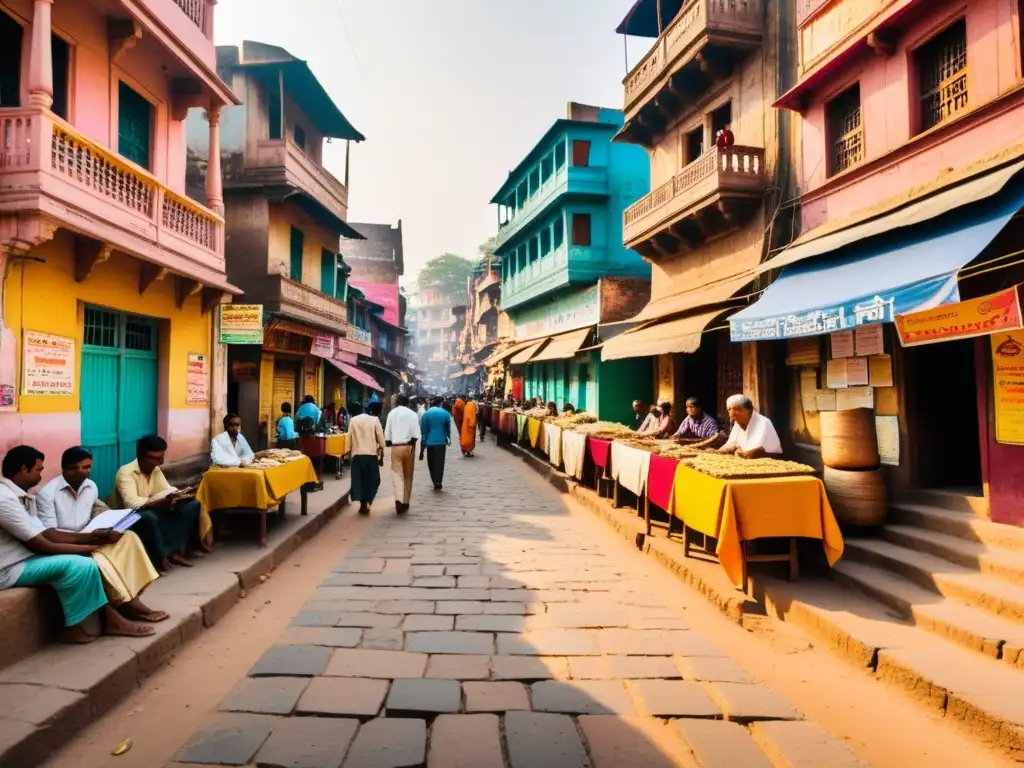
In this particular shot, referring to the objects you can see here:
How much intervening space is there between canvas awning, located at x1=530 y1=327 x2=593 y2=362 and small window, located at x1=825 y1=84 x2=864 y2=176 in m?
9.70

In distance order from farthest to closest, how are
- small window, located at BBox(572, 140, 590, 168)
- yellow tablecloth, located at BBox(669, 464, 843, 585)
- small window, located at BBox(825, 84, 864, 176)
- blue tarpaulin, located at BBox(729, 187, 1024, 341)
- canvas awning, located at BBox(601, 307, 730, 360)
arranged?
small window, located at BBox(572, 140, 590, 168), canvas awning, located at BBox(601, 307, 730, 360), small window, located at BBox(825, 84, 864, 176), blue tarpaulin, located at BBox(729, 187, 1024, 341), yellow tablecloth, located at BBox(669, 464, 843, 585)

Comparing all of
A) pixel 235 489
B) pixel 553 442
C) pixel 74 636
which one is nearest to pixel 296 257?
pixel 553 442

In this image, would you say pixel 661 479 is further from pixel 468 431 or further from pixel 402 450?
pixel 468 431

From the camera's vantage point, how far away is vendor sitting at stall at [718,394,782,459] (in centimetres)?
659

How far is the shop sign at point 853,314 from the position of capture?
5.35 m

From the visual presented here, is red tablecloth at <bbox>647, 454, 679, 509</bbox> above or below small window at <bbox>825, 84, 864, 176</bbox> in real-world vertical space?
below

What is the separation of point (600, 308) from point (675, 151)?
237 inches

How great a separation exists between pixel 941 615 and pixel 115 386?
33.4ft

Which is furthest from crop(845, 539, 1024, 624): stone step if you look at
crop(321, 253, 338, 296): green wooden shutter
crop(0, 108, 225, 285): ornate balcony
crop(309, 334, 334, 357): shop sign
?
crop(321, 253, 338, 296): green wooden shutter

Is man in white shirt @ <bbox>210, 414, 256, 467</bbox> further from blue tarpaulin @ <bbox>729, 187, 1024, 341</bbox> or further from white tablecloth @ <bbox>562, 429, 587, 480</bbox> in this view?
blue tarpaulin @ <bbox>729, 187, 1024, 341</bbox>

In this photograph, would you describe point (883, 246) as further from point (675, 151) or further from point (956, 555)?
point (675, 151)

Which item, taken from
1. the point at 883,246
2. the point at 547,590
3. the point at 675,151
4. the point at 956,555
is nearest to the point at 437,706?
the point at 547,590

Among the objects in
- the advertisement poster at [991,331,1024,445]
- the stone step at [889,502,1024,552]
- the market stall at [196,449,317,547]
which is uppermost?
the advertisement poster at [991,331,1024,445]

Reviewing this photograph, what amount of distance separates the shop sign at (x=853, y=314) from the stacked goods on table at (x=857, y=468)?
1.01m
